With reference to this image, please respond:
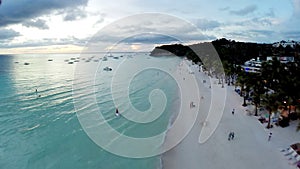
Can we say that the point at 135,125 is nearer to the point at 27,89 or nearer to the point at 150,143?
the point at 150,143

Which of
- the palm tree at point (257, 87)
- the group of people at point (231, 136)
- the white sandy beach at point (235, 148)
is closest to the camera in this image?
the white sandy beach at point (235, 148)

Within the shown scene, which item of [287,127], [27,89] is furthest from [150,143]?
[27,89]

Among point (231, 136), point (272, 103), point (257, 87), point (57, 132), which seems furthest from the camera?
point (257, 87)

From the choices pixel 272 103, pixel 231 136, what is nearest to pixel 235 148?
pixel 231 136

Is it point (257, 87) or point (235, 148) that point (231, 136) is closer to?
point (235, 148)

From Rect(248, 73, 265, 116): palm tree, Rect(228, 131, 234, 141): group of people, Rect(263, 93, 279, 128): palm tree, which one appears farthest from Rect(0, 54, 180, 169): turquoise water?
Rect(263, 93, 279, 128): palm tree

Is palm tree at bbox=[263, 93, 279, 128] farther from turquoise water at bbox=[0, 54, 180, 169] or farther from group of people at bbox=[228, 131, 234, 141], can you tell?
turquoise water at bbox=[0, 54, 180, 169]

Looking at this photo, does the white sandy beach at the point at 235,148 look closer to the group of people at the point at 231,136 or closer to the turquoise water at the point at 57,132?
the group of people at the point at 231,136

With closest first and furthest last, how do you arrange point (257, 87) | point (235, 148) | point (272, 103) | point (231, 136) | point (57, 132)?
point (235, 148) < point (231, 136) < point (272, 103) < point (57, 132) < point (257, 87)

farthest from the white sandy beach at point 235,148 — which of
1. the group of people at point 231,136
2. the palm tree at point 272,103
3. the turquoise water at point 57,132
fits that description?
the turquoise water at point 57,132
